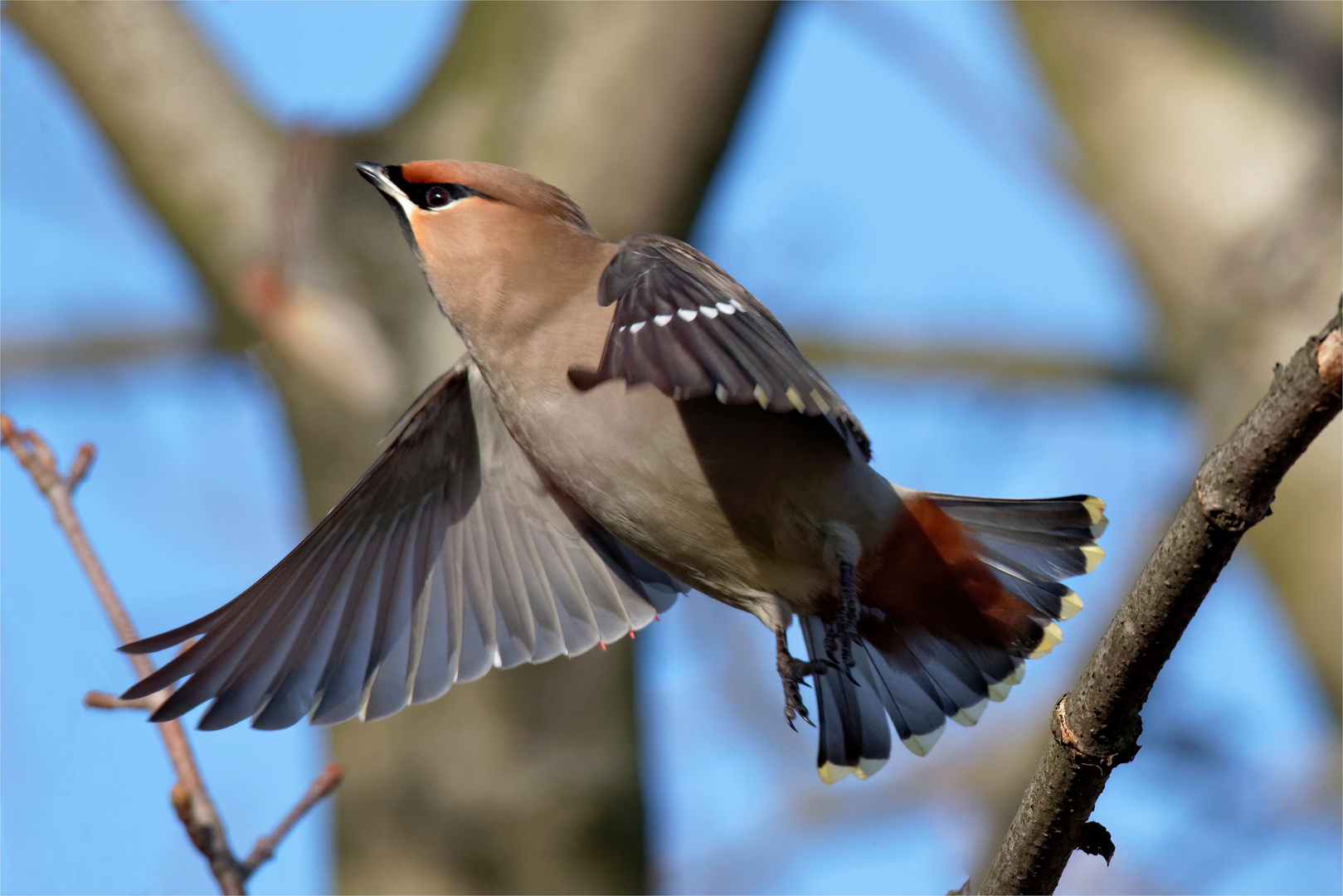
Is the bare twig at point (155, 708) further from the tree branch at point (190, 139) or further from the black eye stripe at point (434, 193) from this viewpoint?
the tree branch at point (190, 139)

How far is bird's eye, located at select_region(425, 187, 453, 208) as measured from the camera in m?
3.66

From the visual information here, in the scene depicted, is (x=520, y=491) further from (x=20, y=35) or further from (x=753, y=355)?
(x=20, y=35)

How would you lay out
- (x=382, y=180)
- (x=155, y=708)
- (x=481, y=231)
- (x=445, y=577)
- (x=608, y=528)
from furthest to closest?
1. (x=445, y=577)
2. (x=382, y=180)
3. (x=481, y=231)
4. (x=608, y=528)
5. (x=155, y=708)

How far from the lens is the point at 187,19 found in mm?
7098

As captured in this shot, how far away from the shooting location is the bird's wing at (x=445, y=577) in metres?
3.86

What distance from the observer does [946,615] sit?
3721 millimetres

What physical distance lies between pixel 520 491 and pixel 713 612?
387cm

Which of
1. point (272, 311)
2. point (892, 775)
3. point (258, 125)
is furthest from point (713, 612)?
point (258, 125)

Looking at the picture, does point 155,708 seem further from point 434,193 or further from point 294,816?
point 434,193

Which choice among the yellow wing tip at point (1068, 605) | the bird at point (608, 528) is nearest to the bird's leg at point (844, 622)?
the bird at point (608, 528)

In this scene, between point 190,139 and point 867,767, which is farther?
point 190,139

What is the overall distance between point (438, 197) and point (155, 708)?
4.92 feet

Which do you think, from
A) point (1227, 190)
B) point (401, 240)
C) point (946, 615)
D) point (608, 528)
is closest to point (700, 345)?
point (608, 528)

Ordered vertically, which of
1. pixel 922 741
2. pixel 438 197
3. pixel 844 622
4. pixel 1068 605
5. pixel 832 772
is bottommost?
pixel 832 772
